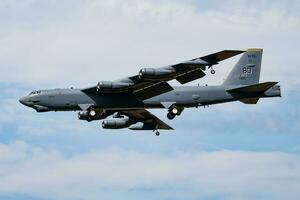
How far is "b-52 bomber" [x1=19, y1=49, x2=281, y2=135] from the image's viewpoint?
3091 inches

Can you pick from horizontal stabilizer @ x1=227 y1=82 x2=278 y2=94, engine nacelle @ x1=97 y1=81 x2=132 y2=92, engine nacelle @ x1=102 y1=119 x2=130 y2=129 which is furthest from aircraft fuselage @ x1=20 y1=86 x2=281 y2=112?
engine nacelle @ x1=102 y1=119 x2=130 y2=129

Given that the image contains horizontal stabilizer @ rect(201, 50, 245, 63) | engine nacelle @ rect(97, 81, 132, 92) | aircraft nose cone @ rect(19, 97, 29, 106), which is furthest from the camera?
aircraft nose cone @ rect(19, 97, 29, 106)

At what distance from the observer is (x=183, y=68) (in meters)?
78.2

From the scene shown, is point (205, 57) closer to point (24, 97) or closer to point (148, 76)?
point (148, 76)

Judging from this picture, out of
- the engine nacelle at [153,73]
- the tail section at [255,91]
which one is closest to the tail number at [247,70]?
the tail section at [255,91]

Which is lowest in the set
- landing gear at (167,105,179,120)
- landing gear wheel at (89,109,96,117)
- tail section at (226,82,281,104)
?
landing gear wheel at (89,109,96,117)

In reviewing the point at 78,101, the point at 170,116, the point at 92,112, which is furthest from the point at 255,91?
the point at 78,101

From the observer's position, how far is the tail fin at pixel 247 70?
→ 92.7 m

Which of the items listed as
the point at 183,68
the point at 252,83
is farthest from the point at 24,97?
the point at 252,83

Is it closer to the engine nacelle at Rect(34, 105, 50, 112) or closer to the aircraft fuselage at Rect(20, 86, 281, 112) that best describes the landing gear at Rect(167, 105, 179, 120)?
the aircraft fuselage at Rect(20, 86, 281, 112)

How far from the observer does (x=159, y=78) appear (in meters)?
78.6

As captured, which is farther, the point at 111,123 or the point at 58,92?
the point at 111,123

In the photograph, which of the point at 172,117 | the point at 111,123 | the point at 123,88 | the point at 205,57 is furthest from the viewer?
the point at 111,123

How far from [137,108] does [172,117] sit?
3.70 m
